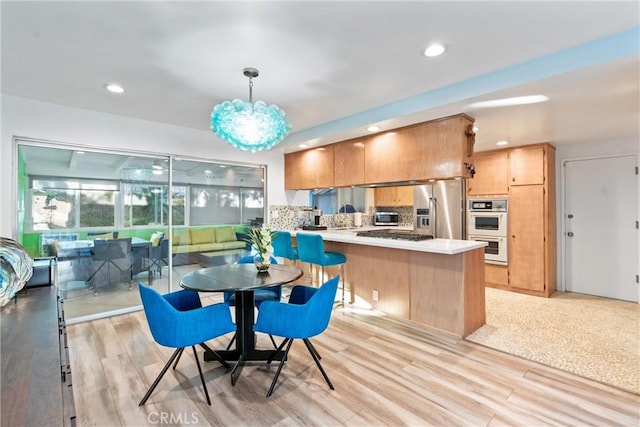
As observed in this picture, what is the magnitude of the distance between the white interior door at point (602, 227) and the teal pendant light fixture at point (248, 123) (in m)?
4.68

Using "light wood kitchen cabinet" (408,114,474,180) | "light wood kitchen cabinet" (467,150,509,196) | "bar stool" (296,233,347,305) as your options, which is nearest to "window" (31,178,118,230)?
"bar stool" (296,233,347,305)

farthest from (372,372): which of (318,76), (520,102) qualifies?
(520,102)

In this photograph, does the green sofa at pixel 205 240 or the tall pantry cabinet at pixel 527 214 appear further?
the tall pantry cabinet at pixel 527 214

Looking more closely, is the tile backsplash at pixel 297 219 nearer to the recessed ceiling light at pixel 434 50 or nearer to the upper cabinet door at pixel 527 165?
the upper cabinet door at pixel 527 165

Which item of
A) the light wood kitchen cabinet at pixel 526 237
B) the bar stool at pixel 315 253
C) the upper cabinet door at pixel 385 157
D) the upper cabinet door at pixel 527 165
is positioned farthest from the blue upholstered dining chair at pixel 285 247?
the upper cabinet door at pixel 527 165

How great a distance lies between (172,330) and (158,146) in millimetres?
2804

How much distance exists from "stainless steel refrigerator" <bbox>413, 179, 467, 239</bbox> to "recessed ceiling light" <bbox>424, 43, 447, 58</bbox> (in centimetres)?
233

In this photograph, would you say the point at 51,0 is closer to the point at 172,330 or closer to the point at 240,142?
the point at 240,142

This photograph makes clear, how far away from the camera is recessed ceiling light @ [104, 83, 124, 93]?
2.78 meters

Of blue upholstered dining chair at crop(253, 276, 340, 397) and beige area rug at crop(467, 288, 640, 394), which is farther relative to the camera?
beige area rug at crop(467, 288, 640, 394)

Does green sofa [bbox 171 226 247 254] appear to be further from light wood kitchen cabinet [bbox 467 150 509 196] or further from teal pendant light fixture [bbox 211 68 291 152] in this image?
light wood kitchen cabinet [bbox 467 150 509 196]

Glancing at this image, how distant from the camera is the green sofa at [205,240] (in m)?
4.27

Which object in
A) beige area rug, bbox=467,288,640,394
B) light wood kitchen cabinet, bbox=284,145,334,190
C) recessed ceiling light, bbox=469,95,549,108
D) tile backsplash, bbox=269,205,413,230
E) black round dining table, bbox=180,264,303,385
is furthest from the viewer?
tile backsplash, bbox=269,205,413,230

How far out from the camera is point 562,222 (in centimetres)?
475
